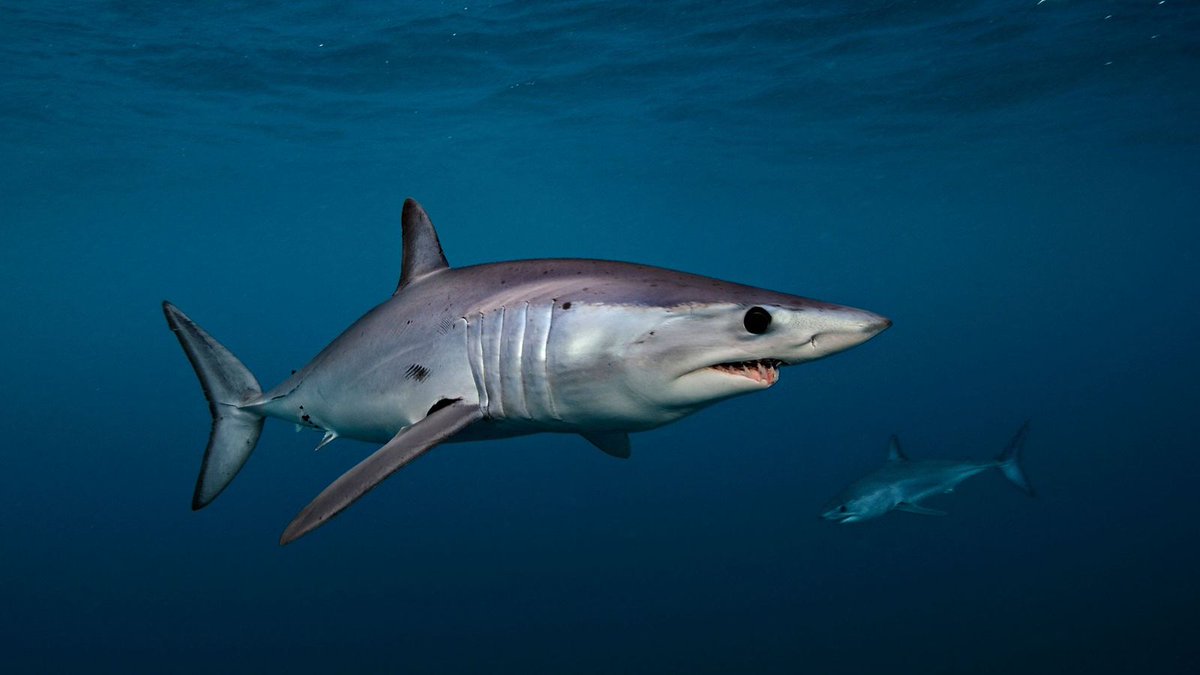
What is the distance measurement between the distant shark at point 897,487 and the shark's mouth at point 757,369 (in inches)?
249

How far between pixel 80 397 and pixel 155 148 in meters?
21.0

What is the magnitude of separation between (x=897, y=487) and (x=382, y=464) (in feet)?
24.3

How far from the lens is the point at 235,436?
412cm

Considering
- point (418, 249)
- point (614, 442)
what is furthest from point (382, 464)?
point (614, 442)

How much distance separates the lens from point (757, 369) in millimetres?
2402

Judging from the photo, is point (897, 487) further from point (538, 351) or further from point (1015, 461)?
point (538, 351)

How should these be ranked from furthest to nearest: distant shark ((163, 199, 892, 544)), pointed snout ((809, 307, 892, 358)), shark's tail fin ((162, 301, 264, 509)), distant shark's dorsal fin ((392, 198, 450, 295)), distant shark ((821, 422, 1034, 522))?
1. distant shark ((821, 422, 1034, 522))
2. shark's tail fin ((162, 301, 264, 509))
3. distant shark's dorsal fin ((392, 198, 450, 295))
4. distant shark ((163, 199, 892, 544))
5. pointed snout ((809, 307, 892, 358))

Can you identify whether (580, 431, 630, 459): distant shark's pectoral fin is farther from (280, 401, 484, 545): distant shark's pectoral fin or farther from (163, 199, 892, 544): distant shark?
(280, 401, 484, 545): distant shark's pectoral fin

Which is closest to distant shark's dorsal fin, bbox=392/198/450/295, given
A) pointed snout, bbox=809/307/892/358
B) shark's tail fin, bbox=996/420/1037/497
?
pointed snout, bbox=809/307/892/358

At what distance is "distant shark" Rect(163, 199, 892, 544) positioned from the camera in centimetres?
232

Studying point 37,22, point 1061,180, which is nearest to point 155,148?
point 37,22

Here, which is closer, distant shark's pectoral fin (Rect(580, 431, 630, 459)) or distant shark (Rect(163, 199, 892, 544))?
distant shark (Rect(163, 199, 892, 544))

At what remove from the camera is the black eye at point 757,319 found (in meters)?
2.23

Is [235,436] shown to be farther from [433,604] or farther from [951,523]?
[951,523]
